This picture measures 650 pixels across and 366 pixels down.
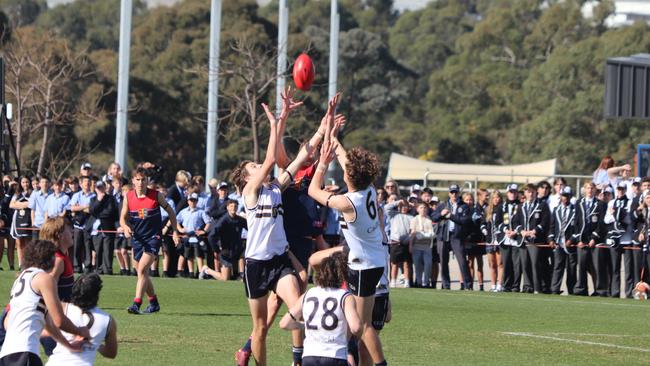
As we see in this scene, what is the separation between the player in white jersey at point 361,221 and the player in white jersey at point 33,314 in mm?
2652

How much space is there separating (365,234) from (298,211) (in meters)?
1.52

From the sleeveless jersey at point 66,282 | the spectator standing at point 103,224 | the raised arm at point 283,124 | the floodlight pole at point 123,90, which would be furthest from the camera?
the floodlight pole at point 123,90

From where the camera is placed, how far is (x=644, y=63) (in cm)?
2586

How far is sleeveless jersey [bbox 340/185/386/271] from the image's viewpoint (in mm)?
11234

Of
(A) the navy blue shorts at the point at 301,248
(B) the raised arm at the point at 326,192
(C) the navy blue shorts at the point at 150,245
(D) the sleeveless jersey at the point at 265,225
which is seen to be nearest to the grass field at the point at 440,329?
(C) the navy blue shorts at the point at 150,245

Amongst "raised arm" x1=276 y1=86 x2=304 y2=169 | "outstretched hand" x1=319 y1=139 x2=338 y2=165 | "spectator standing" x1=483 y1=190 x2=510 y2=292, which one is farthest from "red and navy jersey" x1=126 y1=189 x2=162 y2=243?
"spectator standing" x1=483 y1=190 x2=510 y2=292

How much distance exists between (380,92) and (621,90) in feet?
182

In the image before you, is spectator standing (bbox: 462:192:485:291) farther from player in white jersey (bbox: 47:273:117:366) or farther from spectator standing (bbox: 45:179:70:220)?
player in white jersey (bbox: 47:273:117:366)

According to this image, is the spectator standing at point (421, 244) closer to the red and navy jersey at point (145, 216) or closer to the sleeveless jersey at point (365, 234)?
the red and navy jersey at point (145, 216)

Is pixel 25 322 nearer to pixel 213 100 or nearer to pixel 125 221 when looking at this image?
pixel 125 221

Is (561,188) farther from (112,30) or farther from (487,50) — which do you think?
(112,30)

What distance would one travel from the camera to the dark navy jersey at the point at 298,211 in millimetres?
12688

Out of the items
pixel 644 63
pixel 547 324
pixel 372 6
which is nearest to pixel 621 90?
pixel 644 63

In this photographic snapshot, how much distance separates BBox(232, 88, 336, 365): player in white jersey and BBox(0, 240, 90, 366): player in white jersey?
112 inches
